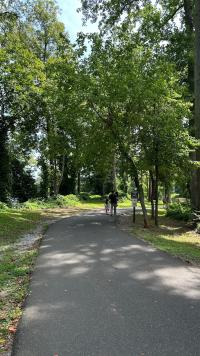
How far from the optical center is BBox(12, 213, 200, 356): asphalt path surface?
4938 mm

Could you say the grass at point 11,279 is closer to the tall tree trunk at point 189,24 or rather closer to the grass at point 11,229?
the grass at point 11,229

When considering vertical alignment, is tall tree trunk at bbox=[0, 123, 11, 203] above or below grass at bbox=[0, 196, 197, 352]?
above

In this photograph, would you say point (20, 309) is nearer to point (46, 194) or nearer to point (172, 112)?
point (172, 112)

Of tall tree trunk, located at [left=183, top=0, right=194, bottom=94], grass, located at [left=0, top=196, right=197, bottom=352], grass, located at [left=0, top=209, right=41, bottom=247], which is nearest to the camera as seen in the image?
grass, located at [left=0, top=196, right=197, bottom=352]

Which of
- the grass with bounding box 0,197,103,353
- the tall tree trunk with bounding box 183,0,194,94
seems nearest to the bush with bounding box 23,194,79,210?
the grass with bounding box 0,197,103,353

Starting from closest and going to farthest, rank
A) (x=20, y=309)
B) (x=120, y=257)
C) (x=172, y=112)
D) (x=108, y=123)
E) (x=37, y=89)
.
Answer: (x=20, y=309)
(x=120, y=257)
(x=172, y=112)
(x=108, y=123)
(x=37, y=89)

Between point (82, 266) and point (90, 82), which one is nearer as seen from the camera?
point (82, 266)

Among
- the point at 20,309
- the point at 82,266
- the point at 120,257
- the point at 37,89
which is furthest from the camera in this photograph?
the point at 37,89

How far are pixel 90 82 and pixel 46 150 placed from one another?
1874 centimetres

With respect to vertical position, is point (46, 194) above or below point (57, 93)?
below

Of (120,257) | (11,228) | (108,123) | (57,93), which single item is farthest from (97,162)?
(120,257)

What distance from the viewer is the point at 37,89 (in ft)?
78.2

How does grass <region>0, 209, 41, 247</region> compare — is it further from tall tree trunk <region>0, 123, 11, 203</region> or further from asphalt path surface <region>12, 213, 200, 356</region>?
tall tree trunk <region>0, 123, 11, 203</region>

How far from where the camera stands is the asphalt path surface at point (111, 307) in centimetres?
494
